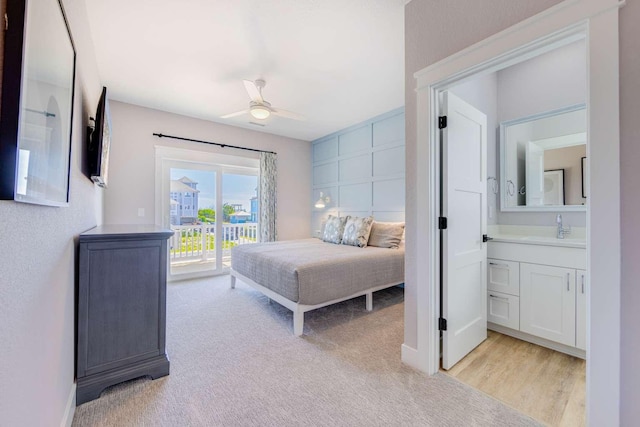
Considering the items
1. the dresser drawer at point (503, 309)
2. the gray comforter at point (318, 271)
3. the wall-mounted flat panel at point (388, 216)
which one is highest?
the wall-mounted flat panel at point (388, 216)

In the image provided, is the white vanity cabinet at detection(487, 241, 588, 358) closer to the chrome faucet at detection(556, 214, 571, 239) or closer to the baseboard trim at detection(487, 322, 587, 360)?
the baseboard trim at detection(487, 322, 587, 360)

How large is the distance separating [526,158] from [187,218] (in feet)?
15.7

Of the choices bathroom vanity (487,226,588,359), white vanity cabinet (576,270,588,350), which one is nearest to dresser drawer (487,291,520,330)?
bathroom vanity (487,226,588,359)

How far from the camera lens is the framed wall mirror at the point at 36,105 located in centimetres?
66

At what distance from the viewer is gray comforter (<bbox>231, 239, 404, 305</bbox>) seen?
2.47 m

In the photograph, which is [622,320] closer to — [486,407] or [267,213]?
[486,407]

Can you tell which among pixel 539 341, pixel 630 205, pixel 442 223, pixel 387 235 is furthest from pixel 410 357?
pixel 387 235

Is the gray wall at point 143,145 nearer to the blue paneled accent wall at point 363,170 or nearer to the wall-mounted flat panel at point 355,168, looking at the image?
the blue paneled accent wall at point 363,170

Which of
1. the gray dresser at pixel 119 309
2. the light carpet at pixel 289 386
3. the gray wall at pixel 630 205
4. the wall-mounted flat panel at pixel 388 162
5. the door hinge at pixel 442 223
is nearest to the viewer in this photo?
the gray wall at pixel 630 205

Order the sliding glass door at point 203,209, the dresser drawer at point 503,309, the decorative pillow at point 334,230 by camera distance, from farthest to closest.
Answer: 1. the sliding glass door at point 203,209
2. the decorative pillow at point 334,230
3. the dresser drawer at point 503,309

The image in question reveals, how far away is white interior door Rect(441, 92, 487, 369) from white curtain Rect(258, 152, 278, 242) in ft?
11.5

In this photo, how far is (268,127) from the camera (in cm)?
479

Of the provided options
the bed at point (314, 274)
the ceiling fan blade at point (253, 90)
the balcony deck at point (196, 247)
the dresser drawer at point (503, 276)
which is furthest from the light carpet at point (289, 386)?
the ceiling fan blade at point (253, 90)

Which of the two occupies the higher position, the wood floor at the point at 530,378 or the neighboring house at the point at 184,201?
the neighboring house at the point at 184,201
